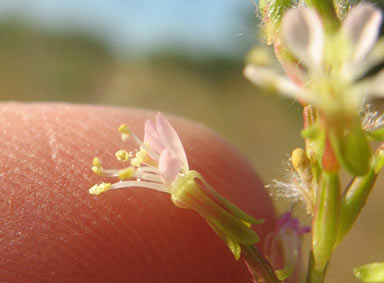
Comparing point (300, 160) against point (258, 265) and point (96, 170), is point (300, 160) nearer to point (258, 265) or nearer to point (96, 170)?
point (258, 265)

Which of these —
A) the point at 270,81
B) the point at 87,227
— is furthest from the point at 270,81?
the point at 87,227

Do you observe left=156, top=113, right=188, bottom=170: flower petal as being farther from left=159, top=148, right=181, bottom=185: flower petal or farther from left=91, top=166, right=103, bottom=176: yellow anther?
left=91, top=166, right=103, bottom=176: yellow anther

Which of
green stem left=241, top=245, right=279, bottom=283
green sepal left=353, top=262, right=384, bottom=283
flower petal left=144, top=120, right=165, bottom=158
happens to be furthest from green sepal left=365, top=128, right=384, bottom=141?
flower petal left=144, top=120, right=165, bottom=158

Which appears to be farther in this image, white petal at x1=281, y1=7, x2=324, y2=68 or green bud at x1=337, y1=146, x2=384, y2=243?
green bud at x1=337, y1=146, x2=384, y2=243

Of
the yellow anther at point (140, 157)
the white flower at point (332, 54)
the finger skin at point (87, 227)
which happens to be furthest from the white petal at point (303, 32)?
the finger skin at point (87, 227)

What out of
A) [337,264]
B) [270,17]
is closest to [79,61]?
[337,264]

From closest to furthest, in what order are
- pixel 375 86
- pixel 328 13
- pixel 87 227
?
pixel 375 86 < pixel 328 13 < pixel 87 227
